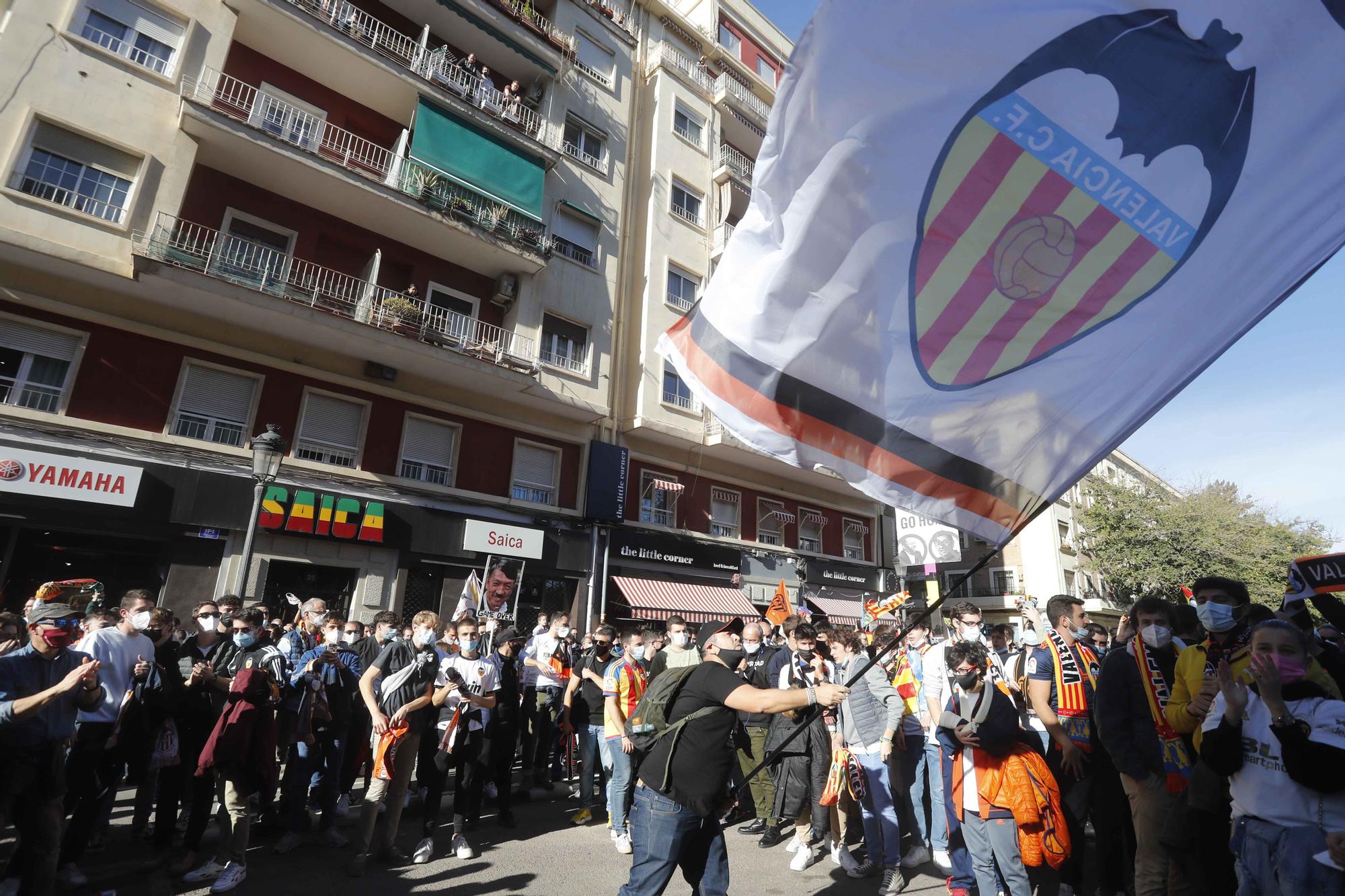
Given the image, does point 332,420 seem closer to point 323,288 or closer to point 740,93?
point 323,288

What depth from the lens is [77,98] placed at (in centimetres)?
1141

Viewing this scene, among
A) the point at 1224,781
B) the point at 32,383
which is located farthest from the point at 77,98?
the point at 1224,781

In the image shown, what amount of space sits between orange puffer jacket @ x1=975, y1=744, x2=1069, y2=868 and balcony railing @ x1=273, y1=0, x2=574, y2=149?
1633 cm

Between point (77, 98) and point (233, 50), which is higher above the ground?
point (233, 50)

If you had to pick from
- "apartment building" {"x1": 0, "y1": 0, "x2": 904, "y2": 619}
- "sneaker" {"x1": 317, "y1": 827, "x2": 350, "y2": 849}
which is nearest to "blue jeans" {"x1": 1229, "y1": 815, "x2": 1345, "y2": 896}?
"sneaker" {"x1": 317, "y1": 827, "x2": 350, "y2": 849}

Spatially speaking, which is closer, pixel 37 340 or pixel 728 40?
pixel 37 340

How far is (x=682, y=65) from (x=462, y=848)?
23148 mm

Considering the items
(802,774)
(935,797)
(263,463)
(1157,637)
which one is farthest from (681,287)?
(1157,637)

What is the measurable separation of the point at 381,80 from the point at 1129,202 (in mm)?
16084

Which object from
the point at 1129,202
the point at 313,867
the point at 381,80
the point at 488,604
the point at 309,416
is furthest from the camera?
the point at 381,80

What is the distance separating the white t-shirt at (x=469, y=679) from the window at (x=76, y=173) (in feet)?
34.7

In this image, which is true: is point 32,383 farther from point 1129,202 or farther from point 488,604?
point 1129,202

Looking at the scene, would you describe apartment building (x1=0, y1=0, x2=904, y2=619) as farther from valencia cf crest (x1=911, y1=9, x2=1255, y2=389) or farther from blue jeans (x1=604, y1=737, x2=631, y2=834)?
valencia cf crest (x1=911, y1=9, x2=1255, y2=389)

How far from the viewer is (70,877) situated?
4.85 metres
